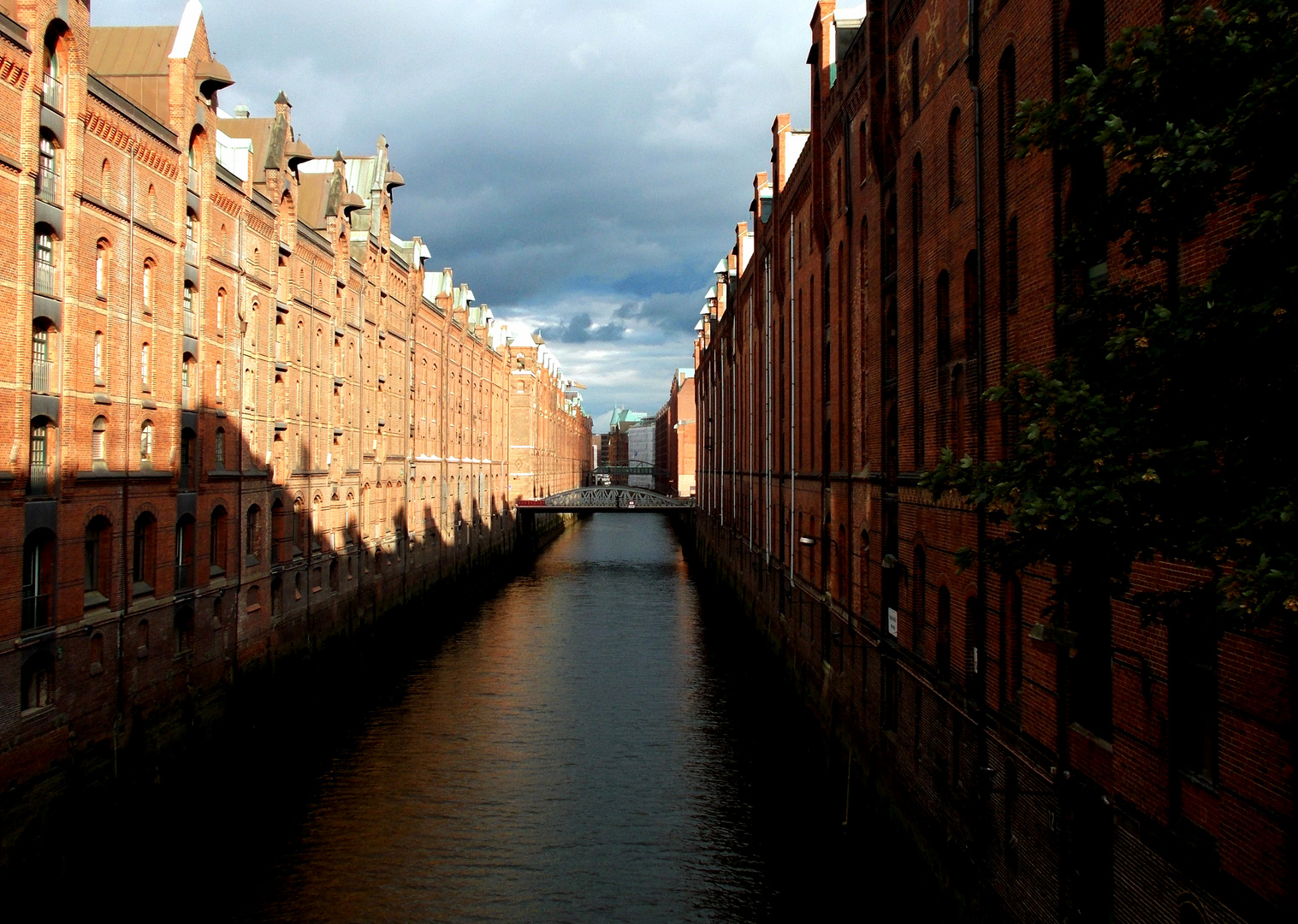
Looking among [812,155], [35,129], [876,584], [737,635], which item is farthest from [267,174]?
[737,635]

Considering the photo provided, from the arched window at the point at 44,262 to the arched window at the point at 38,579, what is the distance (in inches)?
153

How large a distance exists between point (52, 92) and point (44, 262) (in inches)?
106

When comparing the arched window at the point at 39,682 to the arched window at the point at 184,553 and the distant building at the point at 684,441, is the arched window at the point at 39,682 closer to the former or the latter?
the arched window at the point at 184,553

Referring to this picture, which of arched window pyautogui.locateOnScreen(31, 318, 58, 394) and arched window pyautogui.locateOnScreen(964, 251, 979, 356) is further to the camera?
arched window pyautogui.locateOnScreen(31, 318, 58, 394)

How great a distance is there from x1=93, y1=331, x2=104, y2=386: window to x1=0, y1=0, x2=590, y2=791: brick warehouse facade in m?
0.05

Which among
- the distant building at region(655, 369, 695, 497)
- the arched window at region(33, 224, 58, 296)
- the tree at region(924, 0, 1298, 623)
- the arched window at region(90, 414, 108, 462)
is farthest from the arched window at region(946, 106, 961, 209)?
the distant building at region(655, 369, 695, 497)

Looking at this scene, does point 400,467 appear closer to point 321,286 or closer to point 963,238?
point 321,286

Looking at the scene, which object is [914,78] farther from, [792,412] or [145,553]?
[145,553]

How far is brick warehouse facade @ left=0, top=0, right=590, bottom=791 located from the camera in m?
14.7

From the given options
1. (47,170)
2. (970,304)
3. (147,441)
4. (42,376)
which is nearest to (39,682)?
(42,376)

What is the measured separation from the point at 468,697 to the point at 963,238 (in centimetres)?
1923

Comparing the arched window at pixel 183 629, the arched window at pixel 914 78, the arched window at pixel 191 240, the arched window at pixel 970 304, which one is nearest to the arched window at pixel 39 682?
the arched window at pixel 183 629

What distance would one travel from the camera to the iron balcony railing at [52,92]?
49.8 ft

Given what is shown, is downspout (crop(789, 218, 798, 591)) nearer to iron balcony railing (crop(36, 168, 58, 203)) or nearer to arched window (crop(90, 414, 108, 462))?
arched window (crop(90, 414, 108, 462))
